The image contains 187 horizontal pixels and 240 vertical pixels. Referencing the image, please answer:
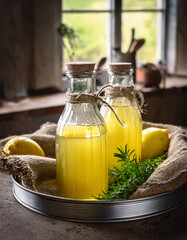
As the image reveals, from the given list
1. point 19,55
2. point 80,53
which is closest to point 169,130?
point 19,55

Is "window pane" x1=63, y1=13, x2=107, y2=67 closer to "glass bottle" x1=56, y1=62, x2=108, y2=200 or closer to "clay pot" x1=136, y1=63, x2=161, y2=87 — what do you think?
"clay pot" x1=136, y1=63, x2=161, y2=87

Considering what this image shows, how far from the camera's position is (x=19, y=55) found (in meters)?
2.25

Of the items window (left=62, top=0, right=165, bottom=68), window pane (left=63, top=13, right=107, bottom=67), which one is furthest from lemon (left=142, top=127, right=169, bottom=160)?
window pane (left=63, top=13, right=107, bottom=67)

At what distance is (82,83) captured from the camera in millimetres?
747

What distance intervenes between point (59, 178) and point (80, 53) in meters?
1.91

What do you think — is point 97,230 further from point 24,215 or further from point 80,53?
point 80,53

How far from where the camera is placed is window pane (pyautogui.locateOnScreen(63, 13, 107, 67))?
2551mm

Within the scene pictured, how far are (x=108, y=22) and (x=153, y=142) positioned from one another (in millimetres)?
1879

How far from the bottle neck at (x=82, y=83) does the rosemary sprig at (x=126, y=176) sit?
155mm

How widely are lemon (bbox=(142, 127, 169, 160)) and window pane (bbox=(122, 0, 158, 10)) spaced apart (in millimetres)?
1947

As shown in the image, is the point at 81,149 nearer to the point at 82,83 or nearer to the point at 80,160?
the point at 80,160

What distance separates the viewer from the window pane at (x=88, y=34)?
255cm

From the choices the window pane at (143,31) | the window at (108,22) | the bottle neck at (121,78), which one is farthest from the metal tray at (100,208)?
the window pane at (143,31)

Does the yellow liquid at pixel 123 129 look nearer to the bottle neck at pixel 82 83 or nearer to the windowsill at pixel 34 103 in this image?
the bottle neck at pixel 82 83
